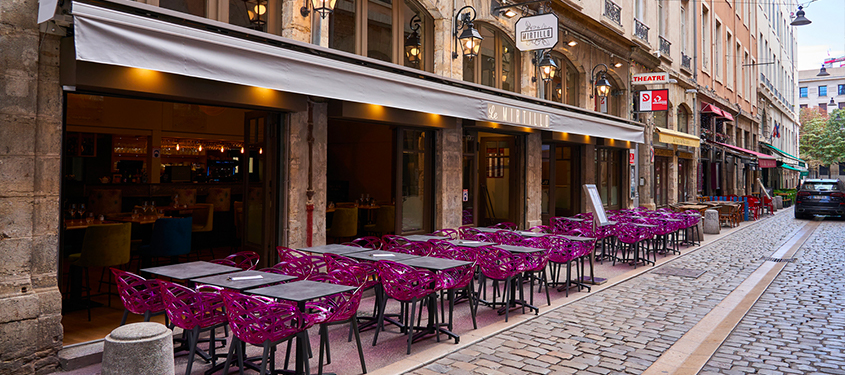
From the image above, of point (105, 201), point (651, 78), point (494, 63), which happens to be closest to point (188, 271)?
point (105, 201)

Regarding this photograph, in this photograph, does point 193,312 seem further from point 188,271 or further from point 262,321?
point 262,321

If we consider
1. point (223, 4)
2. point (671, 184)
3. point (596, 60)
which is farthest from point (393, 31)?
point (671, 184)

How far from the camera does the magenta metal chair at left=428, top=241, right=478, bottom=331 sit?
5523 mm

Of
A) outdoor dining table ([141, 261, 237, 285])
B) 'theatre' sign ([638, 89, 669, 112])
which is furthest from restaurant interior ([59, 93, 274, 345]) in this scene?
'theatre' sign ([638, 89, 669, 112])

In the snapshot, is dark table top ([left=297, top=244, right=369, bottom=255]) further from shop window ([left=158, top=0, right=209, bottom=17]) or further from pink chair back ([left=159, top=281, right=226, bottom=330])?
shop window ([left=158, top=0, right=209, bottom=17])

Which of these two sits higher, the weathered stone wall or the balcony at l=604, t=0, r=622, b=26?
the balcony at l=604, t=0, r=622, b=26

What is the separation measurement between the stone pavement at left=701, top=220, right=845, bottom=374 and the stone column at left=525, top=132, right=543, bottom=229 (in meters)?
4.93

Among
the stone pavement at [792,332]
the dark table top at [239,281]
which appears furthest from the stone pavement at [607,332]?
the dark table top at [239,281]

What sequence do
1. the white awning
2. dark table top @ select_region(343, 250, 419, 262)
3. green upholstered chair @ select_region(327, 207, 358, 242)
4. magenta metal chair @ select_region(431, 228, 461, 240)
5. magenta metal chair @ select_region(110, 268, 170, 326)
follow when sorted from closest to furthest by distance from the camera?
the white awning < magenta metal chair @ select_region(110, 268, 170, 326) < dark table top @ select_region(343, 250, 419, 262) < magenta metal chair @ select_region(431, 228, 461, 240) < green upholstered chair @ select_region(327, 207, 358, 242)

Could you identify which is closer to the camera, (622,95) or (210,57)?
(210,57)

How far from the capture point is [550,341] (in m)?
5.45

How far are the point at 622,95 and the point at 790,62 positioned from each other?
135 feet

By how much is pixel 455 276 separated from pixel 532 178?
689cm

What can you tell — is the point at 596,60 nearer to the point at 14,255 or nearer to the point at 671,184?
the point at 671,184
